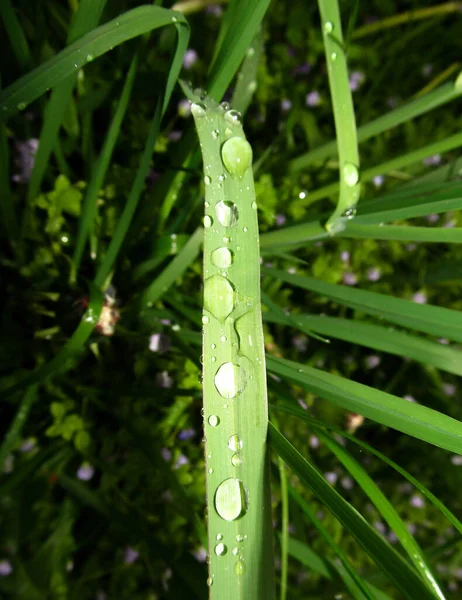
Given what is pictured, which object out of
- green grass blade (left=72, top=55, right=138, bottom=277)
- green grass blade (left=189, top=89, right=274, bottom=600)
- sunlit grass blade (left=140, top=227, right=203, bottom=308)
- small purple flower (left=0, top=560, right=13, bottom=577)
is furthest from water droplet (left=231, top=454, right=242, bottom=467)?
small purple flower (left=0, top=560, right=13, bottom=577)

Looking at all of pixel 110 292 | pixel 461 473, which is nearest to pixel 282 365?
pixel 110 292

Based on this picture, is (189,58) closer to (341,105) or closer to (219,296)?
(341,105)

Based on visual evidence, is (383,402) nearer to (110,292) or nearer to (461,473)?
(110,292)

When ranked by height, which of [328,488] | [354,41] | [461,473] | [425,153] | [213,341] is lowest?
[461,473]

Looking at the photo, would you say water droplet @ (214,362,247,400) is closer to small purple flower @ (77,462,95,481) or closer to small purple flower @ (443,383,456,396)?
small purple flower @ (77,462,95,481)

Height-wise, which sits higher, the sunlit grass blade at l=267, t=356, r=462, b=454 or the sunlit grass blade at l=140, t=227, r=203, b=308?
the sunlit grass blade at l=140, t=227, r=203, b=308

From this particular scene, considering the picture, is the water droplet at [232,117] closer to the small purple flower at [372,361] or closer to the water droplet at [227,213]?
the water droplet at [227,213]
